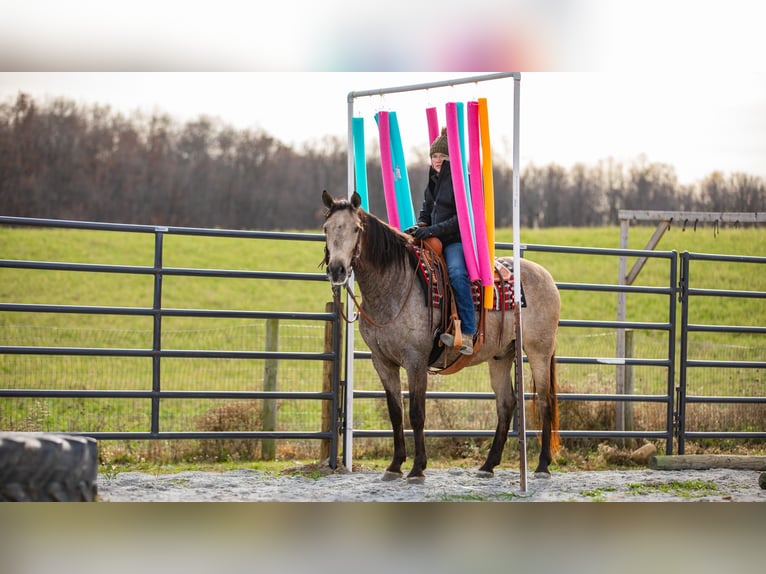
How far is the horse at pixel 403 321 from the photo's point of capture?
16.0 ft

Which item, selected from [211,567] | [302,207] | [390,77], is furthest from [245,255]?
[211,567]

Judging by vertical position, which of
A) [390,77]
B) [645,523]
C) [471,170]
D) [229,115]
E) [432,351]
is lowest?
[645,523]

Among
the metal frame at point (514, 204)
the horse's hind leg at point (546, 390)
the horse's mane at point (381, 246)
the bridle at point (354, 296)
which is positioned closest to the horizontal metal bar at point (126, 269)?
the bridle at point (354, 296)

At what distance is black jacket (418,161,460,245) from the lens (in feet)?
17.3

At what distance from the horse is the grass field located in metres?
1.23

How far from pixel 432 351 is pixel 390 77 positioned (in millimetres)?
4270

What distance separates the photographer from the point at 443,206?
5.34m

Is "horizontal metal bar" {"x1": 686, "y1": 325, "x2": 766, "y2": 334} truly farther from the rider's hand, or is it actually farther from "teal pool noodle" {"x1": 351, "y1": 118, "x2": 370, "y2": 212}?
"teal pool noodle" {"x1": 351, "y1": 118, "x2": 370, "y2": 212}

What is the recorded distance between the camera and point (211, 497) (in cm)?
477

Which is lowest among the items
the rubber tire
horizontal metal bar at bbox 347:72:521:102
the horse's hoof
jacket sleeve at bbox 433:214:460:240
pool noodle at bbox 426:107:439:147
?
the horse's hoof

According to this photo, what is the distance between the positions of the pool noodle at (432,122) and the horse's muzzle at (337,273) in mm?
1353

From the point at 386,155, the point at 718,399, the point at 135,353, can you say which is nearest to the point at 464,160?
the point at 386,155

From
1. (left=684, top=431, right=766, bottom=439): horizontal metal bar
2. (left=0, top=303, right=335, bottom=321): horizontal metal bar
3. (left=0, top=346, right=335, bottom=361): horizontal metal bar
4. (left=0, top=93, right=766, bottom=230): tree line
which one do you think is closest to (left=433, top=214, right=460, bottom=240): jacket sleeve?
(left=0, top=303, right=335, bottom=321): horizontal metal bar
